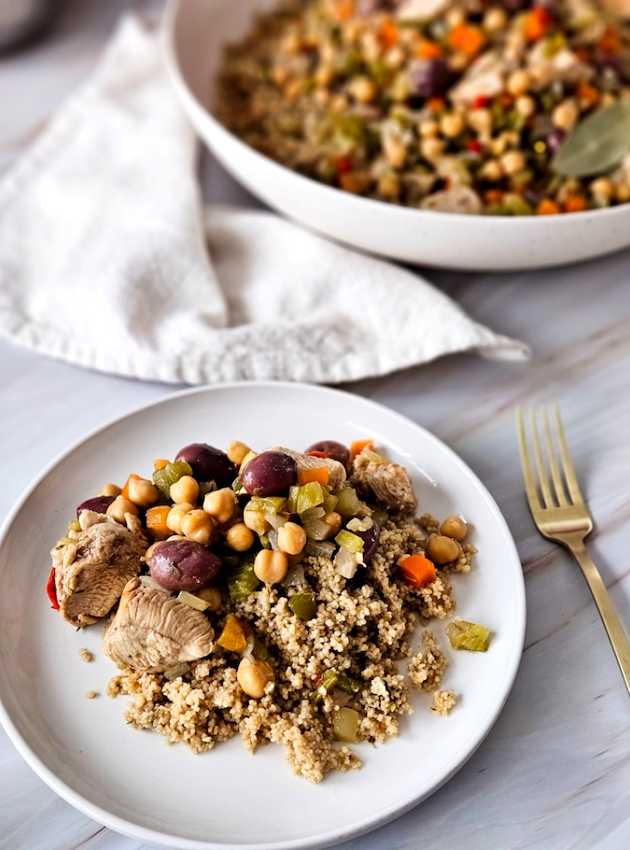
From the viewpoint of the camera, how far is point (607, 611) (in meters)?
1.61

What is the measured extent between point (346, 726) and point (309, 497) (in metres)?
0.36

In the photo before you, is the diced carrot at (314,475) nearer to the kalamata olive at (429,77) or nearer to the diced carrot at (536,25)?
the kalamata olive at (429,77)

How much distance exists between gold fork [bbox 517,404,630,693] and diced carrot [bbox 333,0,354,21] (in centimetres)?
134

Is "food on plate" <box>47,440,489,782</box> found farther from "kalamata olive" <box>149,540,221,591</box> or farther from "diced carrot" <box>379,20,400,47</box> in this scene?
"diced carrot" <box>379,20,400,47</box>

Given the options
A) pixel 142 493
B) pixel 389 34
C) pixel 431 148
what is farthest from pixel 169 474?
pixel 389 34

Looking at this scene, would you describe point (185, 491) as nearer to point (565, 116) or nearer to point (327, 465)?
point (327, 465)

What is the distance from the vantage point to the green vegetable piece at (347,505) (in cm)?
155

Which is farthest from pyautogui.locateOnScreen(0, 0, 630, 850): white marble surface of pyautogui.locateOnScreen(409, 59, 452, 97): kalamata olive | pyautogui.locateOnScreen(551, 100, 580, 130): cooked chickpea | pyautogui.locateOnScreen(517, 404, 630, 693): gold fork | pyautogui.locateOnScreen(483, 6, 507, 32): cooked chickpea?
pyautogui.locateOnScreen(483, 6, 507, 32): cooked chickpea

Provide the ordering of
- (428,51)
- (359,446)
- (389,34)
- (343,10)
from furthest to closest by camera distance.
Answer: (343,10) → (389,34) → (428,51) → (359,446)

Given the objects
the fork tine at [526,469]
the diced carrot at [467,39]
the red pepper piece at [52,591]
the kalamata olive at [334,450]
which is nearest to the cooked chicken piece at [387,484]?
the kalamata olive at [334,450]

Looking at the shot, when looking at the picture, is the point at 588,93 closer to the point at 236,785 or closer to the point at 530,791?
the point at 530,791

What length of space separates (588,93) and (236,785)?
71.4 inches

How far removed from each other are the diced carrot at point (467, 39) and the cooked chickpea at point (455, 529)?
135 cm

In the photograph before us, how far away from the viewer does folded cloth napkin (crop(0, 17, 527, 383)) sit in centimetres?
209
